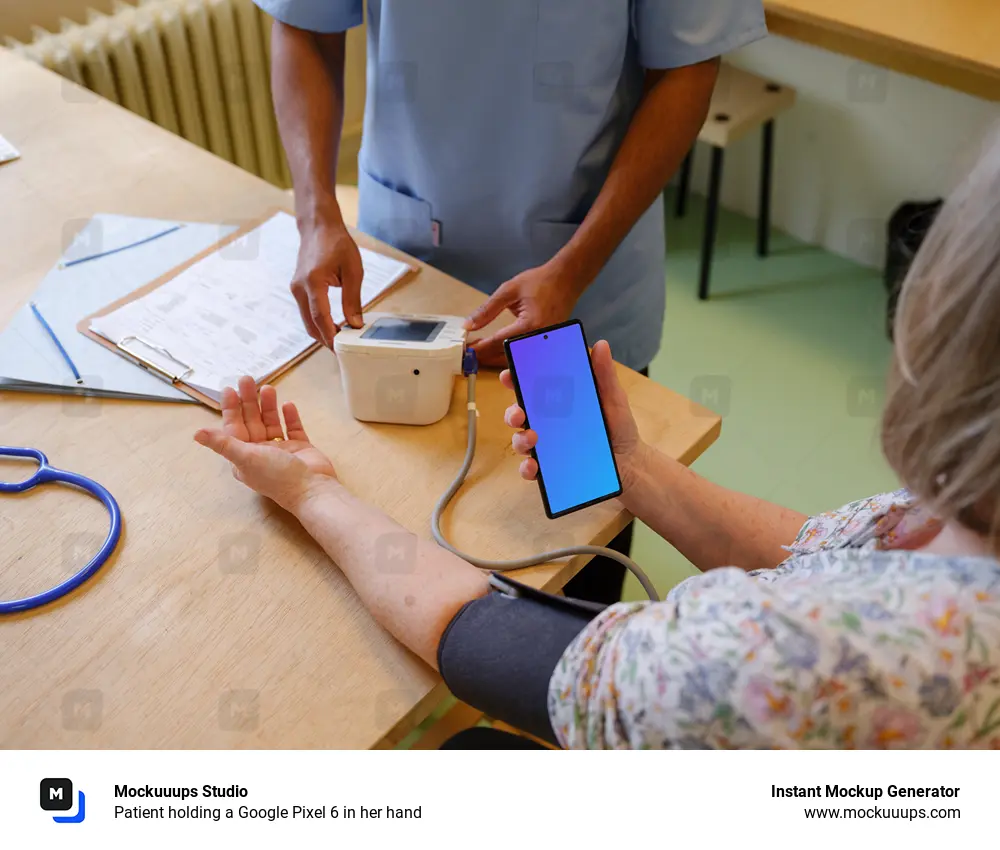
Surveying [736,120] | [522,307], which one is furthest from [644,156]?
[736,120]

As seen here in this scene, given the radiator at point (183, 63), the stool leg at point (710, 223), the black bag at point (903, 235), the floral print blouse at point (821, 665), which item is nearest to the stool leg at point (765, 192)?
the stool leg at point (710, 223)

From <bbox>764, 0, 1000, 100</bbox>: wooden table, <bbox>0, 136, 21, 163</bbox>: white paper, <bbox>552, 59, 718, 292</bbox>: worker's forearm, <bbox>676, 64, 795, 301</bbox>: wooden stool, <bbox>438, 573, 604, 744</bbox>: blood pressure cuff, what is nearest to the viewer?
<bbox>438, 573, 604, 744</bbox>: blood pressure cuff

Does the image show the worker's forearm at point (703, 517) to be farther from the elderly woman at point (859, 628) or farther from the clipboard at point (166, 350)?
the clipboard at point (166, 350)

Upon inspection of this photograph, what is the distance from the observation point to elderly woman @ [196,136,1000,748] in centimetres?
50

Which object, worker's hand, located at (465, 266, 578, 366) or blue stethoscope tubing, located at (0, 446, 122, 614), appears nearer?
blue stethoscope tubing, located at (0, 446, 122, 614)

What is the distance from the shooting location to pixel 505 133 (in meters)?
1.00

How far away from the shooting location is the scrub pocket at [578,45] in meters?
0.93

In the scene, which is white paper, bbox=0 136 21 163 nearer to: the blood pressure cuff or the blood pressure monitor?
the blood pressure monitor

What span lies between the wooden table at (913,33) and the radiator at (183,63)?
44.8 inches

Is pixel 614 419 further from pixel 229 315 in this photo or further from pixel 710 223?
pixel 710 223

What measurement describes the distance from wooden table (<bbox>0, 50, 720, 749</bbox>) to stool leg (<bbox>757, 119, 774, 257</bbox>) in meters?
1.50

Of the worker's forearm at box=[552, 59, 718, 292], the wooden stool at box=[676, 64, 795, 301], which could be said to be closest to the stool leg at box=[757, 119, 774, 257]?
the wooden stool at box=[676, 64, 795, 301]

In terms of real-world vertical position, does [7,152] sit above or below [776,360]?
above

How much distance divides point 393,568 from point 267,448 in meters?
0.16
